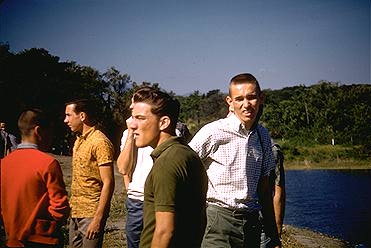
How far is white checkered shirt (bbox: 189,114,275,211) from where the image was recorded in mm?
2721

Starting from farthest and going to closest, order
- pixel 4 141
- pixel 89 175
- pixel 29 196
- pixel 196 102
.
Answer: pixel 196 102 → pixel 4 141 → pixel 89 175 → pixel 29 196

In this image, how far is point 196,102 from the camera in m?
64.1

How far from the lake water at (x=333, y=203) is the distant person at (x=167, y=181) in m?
6.23

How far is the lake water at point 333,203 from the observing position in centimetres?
1432

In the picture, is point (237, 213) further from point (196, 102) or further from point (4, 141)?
point (196, 102)

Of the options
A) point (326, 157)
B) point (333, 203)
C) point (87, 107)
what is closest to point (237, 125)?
point (87, 107)

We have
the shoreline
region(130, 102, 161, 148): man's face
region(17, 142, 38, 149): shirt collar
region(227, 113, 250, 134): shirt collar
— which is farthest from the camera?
the shoreline

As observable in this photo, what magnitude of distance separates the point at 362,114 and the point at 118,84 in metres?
23.3

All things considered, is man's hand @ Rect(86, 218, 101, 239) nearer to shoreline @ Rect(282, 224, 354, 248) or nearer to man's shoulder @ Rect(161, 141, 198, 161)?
man's shoulder @ Rect(161, 141, 198, 161)

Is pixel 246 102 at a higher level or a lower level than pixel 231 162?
higher

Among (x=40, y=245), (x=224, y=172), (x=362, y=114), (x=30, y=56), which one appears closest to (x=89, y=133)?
(x=40, y=245)

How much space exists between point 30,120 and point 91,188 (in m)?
0.85

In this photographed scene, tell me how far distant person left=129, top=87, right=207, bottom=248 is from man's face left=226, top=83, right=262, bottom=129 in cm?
86

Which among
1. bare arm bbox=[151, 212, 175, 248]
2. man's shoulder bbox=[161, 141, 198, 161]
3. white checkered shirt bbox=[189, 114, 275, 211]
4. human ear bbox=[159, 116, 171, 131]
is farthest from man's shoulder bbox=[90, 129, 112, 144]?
bare arm bbox=[151, 212, 175, 248]
